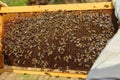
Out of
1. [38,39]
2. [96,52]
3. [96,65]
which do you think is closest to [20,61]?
[38,39]

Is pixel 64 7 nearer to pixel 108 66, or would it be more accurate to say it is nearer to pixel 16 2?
pixel 108 66

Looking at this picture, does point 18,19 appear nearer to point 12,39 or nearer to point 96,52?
point 12,39

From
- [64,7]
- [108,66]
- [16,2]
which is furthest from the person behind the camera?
[16,2]

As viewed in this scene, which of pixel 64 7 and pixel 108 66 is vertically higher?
pixel 64 7

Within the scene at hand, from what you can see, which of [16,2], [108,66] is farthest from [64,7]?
[16,2]

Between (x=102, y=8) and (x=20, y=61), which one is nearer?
(x=102, y=8)

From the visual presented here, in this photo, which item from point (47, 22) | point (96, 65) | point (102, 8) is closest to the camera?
point (96, 65)

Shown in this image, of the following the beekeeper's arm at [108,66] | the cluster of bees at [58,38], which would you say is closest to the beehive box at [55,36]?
the cluster of bees at [58,38]
